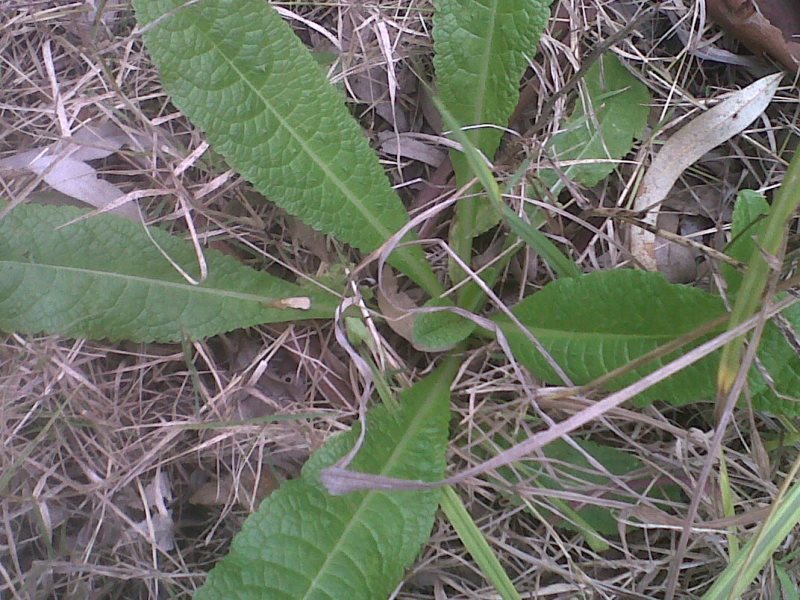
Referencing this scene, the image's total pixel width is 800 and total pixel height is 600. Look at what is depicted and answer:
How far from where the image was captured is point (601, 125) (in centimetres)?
92

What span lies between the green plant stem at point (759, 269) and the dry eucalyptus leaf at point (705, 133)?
0.30 meters

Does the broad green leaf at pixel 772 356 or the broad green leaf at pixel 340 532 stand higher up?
the broad green leaf at pixel 772 356

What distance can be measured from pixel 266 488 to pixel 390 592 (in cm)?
21

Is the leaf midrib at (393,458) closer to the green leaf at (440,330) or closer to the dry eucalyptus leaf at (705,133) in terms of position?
the green leaf at (440,330)

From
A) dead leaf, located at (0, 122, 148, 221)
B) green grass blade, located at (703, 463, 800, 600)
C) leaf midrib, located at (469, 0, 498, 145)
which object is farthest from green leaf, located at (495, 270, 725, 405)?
dead leaf, located at (0, 122, 148, 221)

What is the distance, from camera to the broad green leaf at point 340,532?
0.74 m

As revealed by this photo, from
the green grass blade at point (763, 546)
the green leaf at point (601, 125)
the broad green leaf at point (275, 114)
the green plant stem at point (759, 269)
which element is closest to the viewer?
the green plant stem at point (759, 269)

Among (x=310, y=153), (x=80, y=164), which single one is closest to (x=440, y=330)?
(x=310, y=153)

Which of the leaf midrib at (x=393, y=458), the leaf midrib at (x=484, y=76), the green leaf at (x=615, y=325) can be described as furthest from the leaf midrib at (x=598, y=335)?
the leaf midrib at (x=484, y=76)

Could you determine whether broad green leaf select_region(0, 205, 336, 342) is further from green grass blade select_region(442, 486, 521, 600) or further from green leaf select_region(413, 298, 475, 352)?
green grass blade select_region(442, 486, 521, 600)

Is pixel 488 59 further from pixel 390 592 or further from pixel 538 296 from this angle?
pixel 390 592

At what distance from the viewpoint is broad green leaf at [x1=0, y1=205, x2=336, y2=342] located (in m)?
0.84

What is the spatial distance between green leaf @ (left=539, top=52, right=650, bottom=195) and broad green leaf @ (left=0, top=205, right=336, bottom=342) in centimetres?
34

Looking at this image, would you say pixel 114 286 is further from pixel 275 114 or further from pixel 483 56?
pixel 483 56
